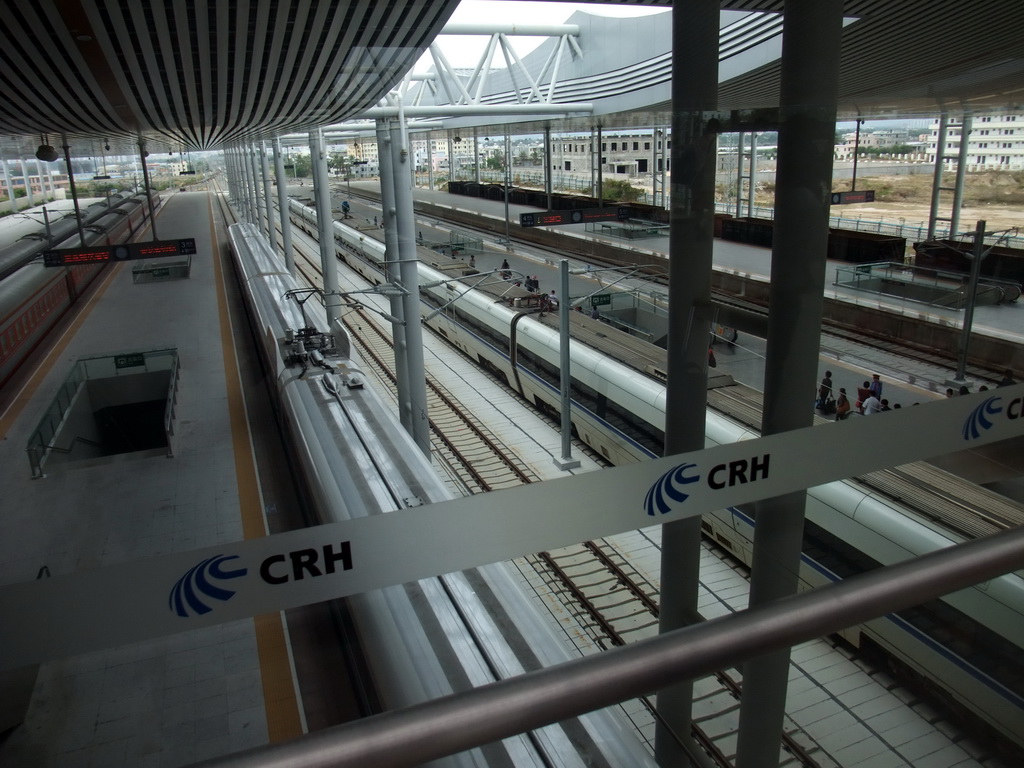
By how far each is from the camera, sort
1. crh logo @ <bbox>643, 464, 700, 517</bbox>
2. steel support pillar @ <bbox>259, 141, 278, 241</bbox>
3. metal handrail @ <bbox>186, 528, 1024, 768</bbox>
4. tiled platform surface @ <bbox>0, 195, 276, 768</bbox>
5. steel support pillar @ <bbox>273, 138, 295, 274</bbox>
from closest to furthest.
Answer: metal handrail @ <bbox>186, 528, 1024, 768</bbox> → tiled platform surface @ <bbox>0, 195, 276, 768</bbox> → crh logo @ <bbox>643, 464, 700, 517</bbox> → steel support pillar @ <bbox>273, 138, 295, 274</bbox> → steel support pillar @ <bbox>259, 141, 278, 241</bbox>

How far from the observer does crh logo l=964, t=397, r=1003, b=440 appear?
2.32 metres

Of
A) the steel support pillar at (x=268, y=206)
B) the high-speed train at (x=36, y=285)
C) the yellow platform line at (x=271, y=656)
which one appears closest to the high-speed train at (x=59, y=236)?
the high-speed train at (x=36, y=285)

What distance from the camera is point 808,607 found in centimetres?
115

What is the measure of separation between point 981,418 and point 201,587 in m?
2.29

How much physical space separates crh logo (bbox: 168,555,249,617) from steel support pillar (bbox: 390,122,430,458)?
65.3 inches

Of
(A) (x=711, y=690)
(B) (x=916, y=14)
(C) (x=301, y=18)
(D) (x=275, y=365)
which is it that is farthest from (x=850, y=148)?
(D) (x=275, y=365)

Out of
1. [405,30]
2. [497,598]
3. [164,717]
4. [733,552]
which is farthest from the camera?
[733,552]

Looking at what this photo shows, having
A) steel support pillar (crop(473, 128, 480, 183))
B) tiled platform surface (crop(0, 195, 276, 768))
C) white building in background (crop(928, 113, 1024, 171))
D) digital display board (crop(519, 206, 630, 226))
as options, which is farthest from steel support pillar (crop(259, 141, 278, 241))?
tiled platform surface (crop(0, 195, 276, 768))

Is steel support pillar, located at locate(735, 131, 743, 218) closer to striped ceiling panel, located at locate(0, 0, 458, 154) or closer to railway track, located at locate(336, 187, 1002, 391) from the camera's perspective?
railway track, located at locate(336, 187, 1002, 391)

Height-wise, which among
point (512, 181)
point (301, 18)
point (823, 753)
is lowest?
point (823, 753)

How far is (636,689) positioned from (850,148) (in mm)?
1979

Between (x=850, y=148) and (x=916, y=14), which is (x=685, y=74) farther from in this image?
(x=916, y=14)

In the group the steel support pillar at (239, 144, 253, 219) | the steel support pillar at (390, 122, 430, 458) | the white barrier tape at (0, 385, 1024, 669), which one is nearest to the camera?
the white barrier tape at (0, 385, 1024, 669)

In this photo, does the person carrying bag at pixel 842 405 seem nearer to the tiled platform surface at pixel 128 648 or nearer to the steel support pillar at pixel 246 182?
the tiled platform surface at pixel 128 648
